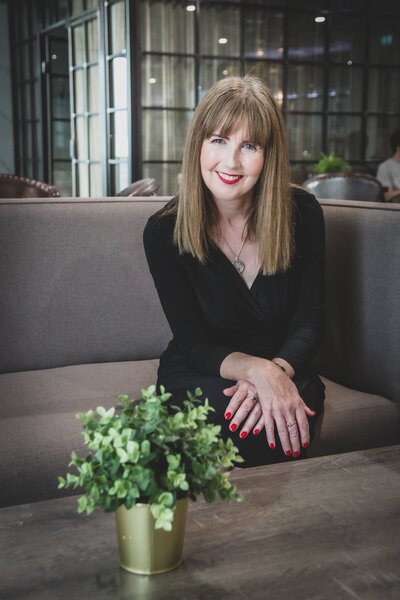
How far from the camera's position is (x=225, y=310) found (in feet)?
5.49

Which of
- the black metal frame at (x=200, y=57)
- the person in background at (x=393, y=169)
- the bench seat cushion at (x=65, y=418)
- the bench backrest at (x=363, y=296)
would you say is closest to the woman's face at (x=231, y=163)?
the bench backrest at (x=363, y=296)

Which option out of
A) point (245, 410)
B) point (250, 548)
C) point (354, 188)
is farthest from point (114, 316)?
point (354, 188)

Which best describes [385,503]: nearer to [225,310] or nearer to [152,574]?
[152,574]

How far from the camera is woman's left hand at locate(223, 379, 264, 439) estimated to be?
1.43 m

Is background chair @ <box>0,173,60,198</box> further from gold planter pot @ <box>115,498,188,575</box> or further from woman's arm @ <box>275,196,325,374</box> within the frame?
gold planter pot @ <box>115,498,188,575</box>

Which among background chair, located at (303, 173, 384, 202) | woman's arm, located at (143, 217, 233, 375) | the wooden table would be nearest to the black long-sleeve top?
woman's arm, located at (143, 217, 233, 375)

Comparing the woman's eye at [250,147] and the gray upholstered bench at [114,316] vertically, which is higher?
the woman's eye at [250,147]

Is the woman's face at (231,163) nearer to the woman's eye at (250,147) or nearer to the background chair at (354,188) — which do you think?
the woman's eye at (250,147)

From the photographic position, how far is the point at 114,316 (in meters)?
2.06

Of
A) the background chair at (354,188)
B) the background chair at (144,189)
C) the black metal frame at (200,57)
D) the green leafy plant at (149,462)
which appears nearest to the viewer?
the green leafy plant at (149,462)

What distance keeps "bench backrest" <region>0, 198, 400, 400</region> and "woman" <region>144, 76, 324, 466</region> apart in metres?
0.17

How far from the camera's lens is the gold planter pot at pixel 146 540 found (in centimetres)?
82

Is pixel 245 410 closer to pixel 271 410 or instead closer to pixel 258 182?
pixel 271 410

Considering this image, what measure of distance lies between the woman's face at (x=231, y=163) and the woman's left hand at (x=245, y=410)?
44 cm
